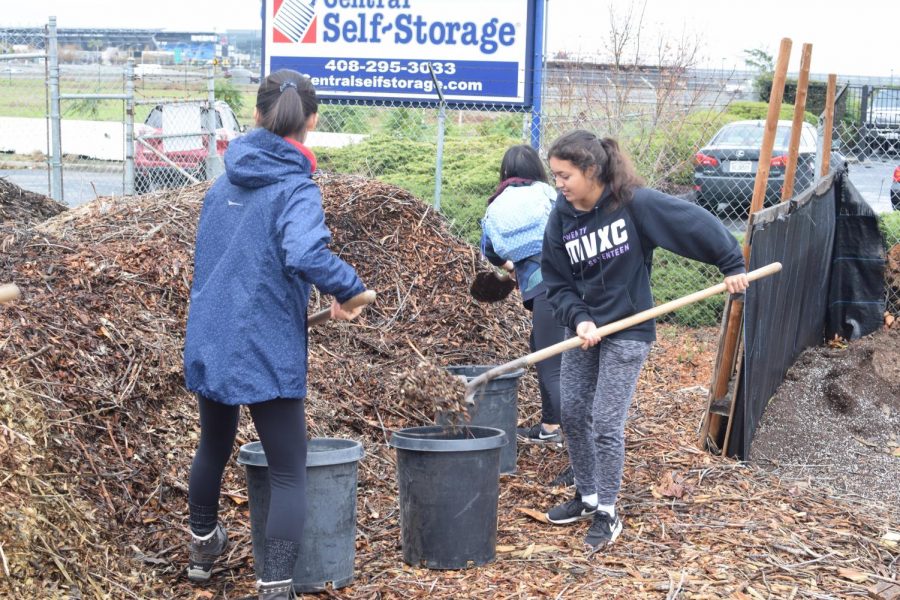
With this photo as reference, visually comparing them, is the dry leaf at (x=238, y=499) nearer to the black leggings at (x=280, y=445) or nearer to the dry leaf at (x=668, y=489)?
the black leggings at (x=280, y=445)

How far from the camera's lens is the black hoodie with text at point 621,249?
437 cm

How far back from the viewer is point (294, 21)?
34.6 feet

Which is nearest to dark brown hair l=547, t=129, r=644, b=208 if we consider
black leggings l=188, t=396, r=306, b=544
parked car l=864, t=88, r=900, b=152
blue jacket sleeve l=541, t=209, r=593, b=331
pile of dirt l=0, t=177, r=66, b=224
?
blue jacket sleeve l=541, t=209, r=593, b=331

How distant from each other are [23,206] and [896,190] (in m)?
10.5

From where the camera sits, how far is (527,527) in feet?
16.0

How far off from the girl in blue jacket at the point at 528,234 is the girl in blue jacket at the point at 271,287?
7.11 feet

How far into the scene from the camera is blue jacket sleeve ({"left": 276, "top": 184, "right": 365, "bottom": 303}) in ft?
11.1

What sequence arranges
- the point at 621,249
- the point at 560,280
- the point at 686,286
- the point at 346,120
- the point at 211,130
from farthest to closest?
the point at 346,120 → the point at 211,130 → the point at 686,286 → the point at 560,280 → the point at 621,249

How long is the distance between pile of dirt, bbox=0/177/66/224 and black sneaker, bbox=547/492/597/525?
4.79m

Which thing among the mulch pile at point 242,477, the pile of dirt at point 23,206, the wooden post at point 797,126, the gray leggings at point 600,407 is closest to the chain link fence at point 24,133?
the pile of dirt at point 23,206

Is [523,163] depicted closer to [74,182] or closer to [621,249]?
[621,249]

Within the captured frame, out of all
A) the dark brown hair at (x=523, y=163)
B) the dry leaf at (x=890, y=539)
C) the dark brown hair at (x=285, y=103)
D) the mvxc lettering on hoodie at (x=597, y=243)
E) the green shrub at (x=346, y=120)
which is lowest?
the dry leaf at (x=890, y=539)

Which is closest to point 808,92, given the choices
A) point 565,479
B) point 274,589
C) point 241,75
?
point 241,75

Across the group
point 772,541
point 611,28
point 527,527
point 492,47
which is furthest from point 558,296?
point 611,28
